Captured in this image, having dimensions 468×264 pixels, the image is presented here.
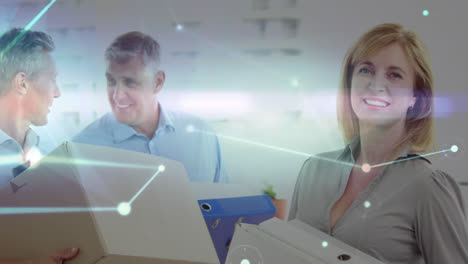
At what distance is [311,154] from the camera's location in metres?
1.88

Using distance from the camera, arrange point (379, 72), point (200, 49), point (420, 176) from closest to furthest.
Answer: point (420, 176)
point (379, 72)
point (200, 49)

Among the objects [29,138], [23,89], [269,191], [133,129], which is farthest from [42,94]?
[269,191]

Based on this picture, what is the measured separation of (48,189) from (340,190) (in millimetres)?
1190

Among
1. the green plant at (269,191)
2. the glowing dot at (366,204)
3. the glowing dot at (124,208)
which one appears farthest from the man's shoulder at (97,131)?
the glowing dot at (124,208)

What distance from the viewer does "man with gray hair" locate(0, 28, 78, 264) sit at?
1942 millimetres

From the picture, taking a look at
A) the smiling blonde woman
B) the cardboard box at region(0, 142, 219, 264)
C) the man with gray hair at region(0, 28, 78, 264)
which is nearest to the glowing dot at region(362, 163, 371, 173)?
the smiling blonde woman

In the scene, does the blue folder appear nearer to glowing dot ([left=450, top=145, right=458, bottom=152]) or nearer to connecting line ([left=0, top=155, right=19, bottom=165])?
glowing dot ([left=450, top=145, right=458, bottom=152])

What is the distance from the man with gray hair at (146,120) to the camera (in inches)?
77.4

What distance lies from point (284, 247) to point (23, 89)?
5.17 feet

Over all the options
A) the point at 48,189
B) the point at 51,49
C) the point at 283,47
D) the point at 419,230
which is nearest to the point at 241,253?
the point at 48,189

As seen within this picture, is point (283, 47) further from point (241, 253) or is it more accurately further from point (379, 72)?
point (241, 253)

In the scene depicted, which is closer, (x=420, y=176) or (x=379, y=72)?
(x=420, y=176)

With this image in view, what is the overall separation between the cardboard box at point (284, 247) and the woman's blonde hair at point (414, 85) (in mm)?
844
